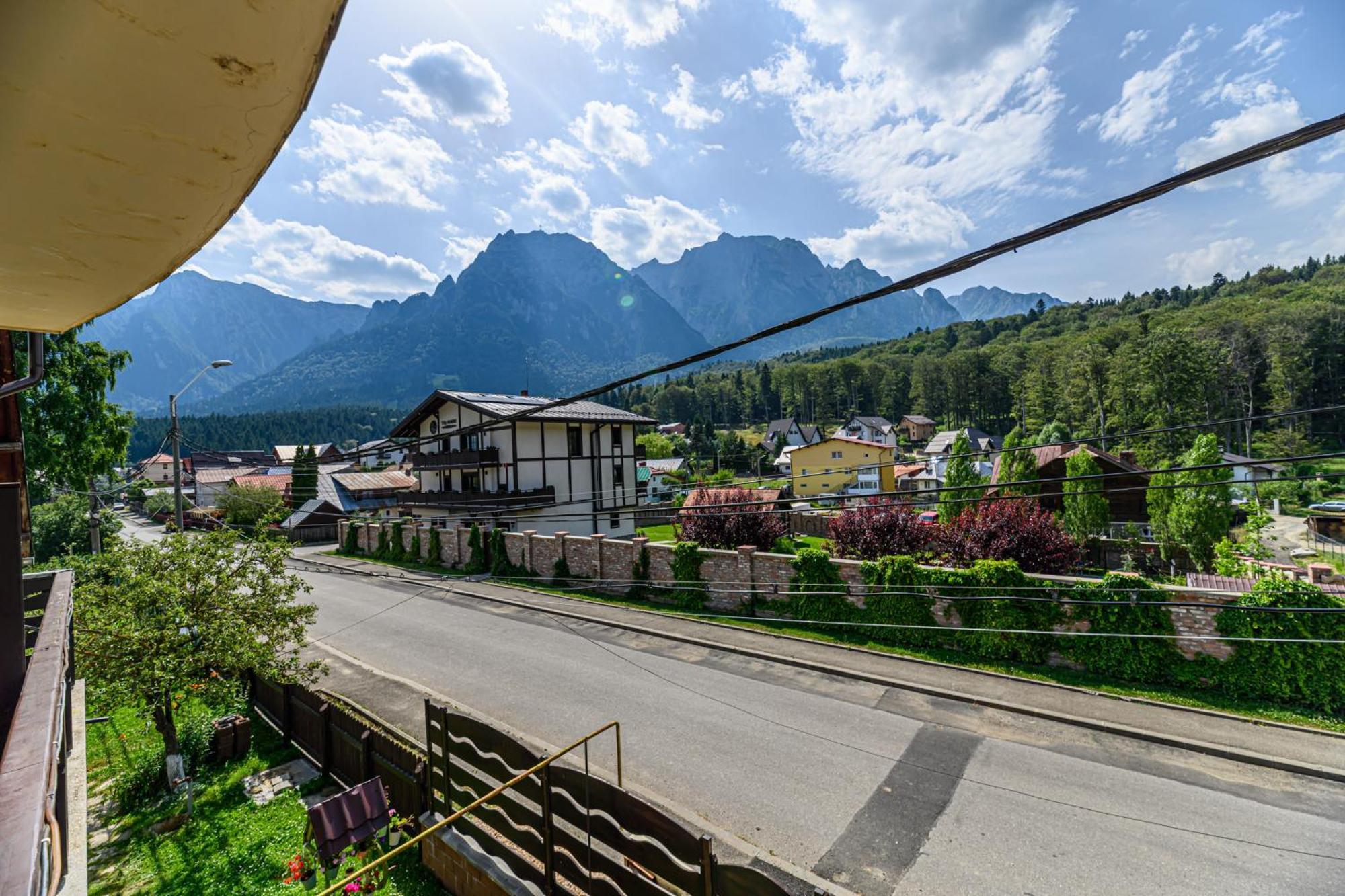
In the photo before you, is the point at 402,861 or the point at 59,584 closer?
the point at 59,584

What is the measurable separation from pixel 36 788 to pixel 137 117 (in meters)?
2.32

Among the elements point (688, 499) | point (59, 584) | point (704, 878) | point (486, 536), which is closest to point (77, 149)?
point (704, 878)

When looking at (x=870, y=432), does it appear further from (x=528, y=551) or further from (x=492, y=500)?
(x=528, y=551)

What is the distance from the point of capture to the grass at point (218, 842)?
747 centimetres

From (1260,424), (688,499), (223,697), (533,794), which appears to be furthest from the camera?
(1260,424)

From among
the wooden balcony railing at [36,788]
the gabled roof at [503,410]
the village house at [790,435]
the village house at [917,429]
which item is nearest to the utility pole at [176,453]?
the gabled roof at [503,410]

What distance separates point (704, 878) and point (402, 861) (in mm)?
5594

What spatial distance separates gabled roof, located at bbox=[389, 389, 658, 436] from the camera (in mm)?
30172

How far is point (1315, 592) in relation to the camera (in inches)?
442

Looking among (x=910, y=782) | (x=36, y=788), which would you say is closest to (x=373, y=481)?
(x=910, y=782)

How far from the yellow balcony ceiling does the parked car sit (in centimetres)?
5391

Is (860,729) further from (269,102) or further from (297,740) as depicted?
(269,102)

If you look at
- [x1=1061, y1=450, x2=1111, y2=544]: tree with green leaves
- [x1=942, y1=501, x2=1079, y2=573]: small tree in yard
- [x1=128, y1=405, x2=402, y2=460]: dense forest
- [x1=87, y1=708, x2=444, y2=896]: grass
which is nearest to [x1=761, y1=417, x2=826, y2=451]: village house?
[x1=1061, y1=450, x2=1111, y2=544]: tree with green leaves

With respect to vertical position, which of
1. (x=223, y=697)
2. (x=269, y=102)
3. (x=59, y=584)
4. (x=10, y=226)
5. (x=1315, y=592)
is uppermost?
(x=269, y=102)
